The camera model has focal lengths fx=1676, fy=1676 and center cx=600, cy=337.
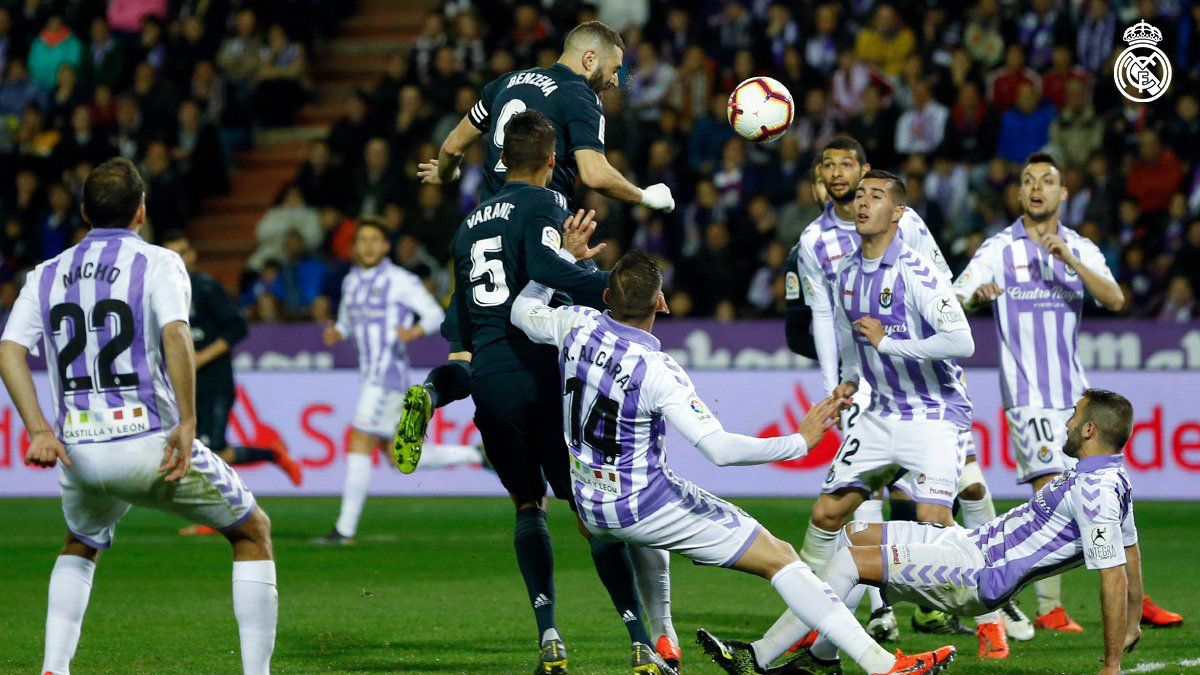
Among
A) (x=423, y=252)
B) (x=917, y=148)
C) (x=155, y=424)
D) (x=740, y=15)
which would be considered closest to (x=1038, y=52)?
(x=917, y=148)

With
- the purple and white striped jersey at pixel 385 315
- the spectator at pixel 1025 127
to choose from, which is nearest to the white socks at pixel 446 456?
the purple and white striped jersey at pixel 385 315

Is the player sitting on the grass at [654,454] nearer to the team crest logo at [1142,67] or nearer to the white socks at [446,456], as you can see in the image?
the white socks at [446,456]

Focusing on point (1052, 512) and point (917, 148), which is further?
point (917, 148)

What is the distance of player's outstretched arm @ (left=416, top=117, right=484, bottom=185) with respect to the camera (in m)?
7.71

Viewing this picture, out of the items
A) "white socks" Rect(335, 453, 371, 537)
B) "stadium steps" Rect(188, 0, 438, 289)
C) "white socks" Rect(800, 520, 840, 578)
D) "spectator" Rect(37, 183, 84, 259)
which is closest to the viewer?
"white socks" Rect(800, 520, 840, 578)

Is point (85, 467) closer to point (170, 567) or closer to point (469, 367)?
point (469, 367)

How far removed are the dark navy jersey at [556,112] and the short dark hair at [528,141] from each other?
31 cm

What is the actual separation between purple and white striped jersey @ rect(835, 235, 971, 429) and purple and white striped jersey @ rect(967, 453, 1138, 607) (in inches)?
41.8

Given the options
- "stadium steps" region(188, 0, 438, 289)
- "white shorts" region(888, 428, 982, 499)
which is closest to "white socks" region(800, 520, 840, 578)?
"white shorts" region(888, 428, 982, 499)

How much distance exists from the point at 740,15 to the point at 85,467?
13551 millimetres

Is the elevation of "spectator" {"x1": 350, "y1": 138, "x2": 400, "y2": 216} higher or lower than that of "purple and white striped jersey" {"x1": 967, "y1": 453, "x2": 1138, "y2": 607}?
higher

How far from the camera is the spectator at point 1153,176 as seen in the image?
15.8m

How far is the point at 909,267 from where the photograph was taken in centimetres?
755

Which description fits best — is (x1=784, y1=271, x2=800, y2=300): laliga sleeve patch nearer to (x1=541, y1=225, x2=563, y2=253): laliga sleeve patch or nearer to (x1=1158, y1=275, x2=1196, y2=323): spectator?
(x1=541, y1=225, x2=563, y2=253): laliga sleeve patch
